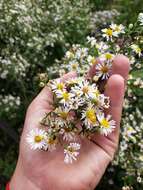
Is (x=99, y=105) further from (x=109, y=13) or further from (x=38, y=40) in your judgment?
(x=109, y=13)

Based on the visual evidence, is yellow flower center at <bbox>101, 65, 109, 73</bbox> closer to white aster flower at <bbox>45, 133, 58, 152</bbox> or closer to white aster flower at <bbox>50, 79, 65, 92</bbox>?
white aster flower at <bbox>50, 79, 65, 92</bbox>

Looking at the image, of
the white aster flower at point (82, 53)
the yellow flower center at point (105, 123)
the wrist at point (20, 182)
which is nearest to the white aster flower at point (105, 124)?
the yellow flower center at point (105, 123)

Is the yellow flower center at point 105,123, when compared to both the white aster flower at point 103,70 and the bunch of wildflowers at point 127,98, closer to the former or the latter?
the white aster flower at point 103,70

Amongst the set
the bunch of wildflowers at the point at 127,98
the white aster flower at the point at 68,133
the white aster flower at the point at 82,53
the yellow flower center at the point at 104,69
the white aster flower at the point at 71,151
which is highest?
the yellow flower center at the point at 104,69

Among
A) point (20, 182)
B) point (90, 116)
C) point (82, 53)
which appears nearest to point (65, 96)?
point (90, 116)

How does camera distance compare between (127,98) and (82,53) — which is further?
(127,98)

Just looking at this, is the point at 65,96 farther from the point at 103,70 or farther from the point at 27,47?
the point at 27,47
